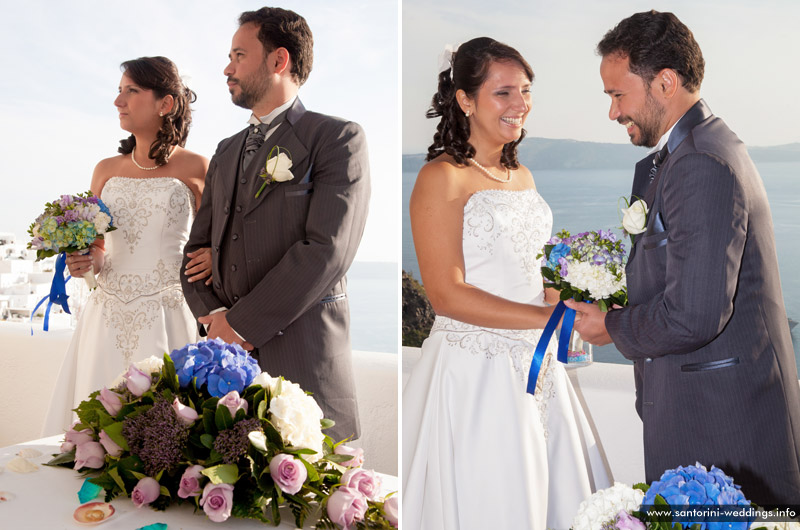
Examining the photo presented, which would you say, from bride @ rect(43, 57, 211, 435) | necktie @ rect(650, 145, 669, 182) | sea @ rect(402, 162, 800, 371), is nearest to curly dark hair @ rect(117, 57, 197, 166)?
bride @ rect(43, 57, 211, 435)

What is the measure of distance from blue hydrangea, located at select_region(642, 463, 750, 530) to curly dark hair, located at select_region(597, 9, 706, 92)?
52.0 inches

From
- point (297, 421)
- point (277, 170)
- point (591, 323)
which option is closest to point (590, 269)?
point (591, 323)

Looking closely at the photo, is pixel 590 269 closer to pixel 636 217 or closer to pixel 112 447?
pixel 636 217

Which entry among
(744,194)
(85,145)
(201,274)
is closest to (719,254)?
(744,194)

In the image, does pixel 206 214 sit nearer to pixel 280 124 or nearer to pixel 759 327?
pixel 280 124

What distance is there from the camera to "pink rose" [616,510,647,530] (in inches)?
39.8

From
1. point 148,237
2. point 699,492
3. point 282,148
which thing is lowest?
point 699,492

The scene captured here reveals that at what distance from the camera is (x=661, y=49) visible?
6.59 feet

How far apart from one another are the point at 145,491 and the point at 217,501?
0.18m

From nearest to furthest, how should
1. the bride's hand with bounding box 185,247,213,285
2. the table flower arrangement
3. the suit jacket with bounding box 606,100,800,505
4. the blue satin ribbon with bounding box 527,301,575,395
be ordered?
the table flower arrangement, the suit jacket with bounding box 606,100,800,505, the blue satin ribbon with bounding box 527,301,575,395, the bride's hand with bounding box 185,247,213,285

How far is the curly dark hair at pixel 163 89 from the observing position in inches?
134

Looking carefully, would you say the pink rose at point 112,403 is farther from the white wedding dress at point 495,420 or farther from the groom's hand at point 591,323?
the groom's hand at point 591,323

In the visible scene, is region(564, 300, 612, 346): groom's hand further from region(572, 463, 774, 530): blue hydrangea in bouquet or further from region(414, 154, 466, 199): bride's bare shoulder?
region(572, 463, 774, 530): blue hydrangea in bouquet

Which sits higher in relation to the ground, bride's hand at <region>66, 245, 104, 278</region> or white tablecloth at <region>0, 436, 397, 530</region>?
bride's hand at <region>66, 245, 104, 278</region>
